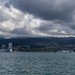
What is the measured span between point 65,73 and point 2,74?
591 inches

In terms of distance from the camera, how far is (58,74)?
252 feet

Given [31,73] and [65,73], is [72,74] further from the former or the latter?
[31,73]

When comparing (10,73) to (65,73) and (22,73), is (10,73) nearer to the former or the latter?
(22,73)

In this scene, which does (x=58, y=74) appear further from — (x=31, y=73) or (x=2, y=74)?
(x=2, y=74)

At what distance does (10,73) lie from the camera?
263 feet

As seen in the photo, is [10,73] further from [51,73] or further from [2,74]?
[51,73]

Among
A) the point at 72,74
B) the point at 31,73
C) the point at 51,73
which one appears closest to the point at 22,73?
the point at 31,73

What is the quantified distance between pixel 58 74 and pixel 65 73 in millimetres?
2945

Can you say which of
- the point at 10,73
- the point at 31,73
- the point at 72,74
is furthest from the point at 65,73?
the point at 10,73

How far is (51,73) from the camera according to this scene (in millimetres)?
79312

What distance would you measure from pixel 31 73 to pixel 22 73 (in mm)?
2178

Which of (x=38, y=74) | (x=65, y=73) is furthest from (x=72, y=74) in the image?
(x=38, y=74)

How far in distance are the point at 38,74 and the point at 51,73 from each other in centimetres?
355

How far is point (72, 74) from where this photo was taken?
76812 millimetres
